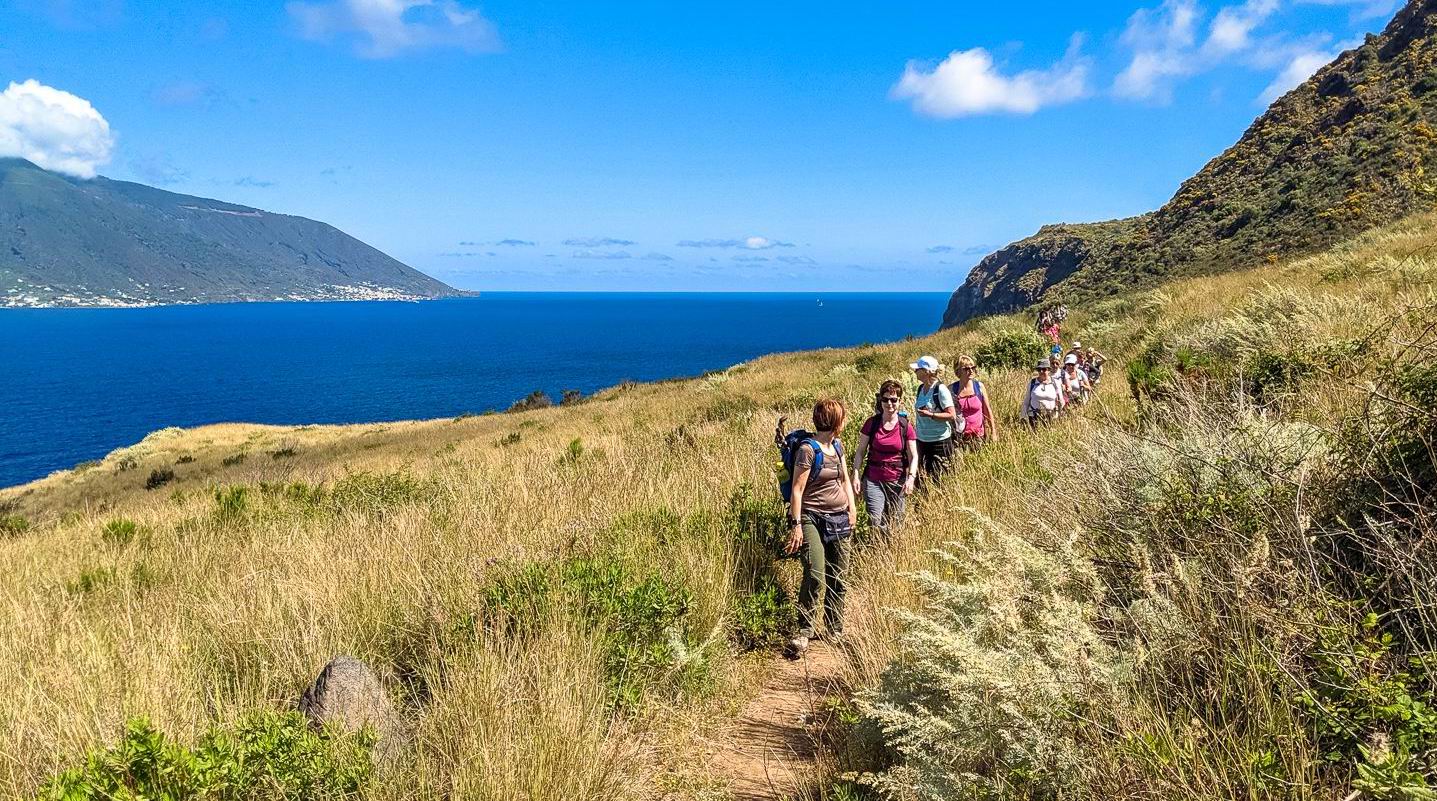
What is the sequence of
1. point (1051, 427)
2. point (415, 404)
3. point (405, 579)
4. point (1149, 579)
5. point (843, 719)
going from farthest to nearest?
point (415, 404)
point (1051, 427)
point (405, 579)
point (843, 719)
point (1149, 579)

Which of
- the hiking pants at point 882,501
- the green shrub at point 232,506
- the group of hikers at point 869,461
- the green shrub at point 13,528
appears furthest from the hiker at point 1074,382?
the green shrub at point 13,528

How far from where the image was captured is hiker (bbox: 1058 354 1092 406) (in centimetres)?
971

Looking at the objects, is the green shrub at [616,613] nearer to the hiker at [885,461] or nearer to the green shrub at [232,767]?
the green shrub at [232,767]

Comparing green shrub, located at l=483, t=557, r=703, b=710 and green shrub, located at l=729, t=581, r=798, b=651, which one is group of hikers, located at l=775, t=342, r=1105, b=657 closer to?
green shrub, located at l=729, t=581, r=798, b=651

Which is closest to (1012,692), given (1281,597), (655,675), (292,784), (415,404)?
(1281,597)

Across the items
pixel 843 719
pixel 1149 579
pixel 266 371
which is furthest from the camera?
pixel 266 371

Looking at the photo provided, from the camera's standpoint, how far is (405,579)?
15.5ft

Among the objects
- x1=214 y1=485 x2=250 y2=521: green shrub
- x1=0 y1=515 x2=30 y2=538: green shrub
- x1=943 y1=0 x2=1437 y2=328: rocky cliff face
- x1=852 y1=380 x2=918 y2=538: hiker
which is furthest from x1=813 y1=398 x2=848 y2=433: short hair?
x1=943 y1=0 x2=1437 y2=328: rocky cliff face

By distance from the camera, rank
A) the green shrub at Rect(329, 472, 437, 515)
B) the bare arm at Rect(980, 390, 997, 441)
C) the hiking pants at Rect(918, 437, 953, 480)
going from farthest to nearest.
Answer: the green shrub at Rect(329, 472, 437, 515), the bare arm at Rect(980, 390, 997, 441), the hiking pants at Rect(918, 437, 953, 480)

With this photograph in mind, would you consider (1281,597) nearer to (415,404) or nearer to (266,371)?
(415,404)

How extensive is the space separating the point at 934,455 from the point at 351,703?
5.83 metres

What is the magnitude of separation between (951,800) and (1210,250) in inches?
1553

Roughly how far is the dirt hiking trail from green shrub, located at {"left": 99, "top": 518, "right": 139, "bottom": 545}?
7.47 m

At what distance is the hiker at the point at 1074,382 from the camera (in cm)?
971
